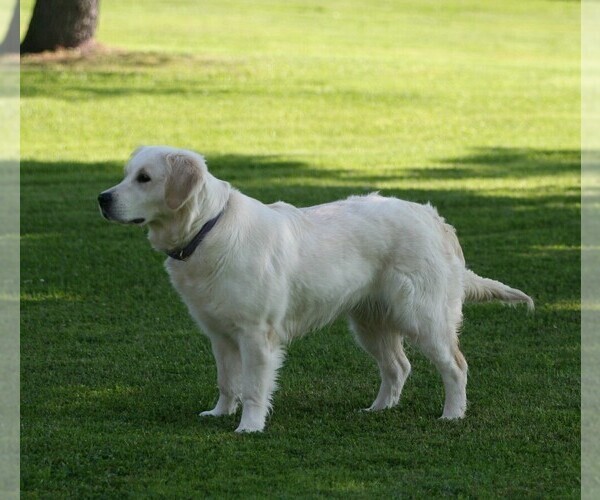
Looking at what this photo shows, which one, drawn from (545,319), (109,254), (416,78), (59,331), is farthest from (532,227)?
(416,78)

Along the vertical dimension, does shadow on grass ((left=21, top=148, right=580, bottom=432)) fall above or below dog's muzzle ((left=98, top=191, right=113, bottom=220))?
below

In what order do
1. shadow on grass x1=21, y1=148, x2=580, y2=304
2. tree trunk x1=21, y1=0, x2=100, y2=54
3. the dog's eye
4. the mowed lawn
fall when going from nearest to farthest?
the mowed lawn < the dog's eye < shadow on grass x1=21, y1=148, x2=580, y2=304 < tree trunk x1=21, y1=0, x2=100, y2=54

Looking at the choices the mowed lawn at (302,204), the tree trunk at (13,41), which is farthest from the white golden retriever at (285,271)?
the tree trunk at (13,41)

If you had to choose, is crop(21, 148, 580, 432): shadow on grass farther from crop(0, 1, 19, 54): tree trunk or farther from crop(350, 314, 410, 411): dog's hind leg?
crop(0, 1, 19, 54): tree trunk

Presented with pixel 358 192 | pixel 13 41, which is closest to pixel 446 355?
pixel 358 192

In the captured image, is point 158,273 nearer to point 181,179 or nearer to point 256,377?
point 256,377

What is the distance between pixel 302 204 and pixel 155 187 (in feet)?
22.6

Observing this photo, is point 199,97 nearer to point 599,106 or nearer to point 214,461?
point 599,106

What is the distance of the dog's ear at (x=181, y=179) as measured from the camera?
6.57 metres

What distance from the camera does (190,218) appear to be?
6.66m

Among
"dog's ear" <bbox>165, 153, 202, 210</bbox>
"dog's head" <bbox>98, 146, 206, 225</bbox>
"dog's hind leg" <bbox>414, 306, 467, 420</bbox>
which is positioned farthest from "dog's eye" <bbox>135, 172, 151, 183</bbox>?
"dog's hind leg" <bbox>414, 306, 467, 420</bbox>

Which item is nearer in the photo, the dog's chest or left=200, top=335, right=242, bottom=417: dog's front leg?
the dog's chest

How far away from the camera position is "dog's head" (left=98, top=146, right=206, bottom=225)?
6.58m

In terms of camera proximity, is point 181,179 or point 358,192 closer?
point 181,179
